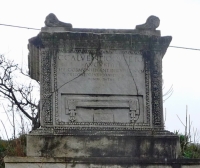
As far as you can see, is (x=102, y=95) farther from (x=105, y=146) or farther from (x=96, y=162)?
(x=96, y=162)

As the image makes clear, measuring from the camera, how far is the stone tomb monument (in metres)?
8.06

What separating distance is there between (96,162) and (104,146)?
0.37 meters

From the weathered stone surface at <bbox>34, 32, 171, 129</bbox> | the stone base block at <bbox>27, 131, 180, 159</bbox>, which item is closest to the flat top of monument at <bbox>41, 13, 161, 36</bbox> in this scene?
the weathered stone surface at <bbox>34, 32, 171, 129</bbox>

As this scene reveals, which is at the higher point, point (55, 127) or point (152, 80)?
point (152, 80)

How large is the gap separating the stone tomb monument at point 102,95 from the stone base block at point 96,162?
22mm

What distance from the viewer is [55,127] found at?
8.18 metres

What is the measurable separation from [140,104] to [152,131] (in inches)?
19.3

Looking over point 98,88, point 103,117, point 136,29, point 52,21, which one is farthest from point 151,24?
point 103,117

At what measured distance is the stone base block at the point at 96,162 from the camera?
7.69 m

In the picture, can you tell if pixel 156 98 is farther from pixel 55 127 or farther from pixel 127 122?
pixel 55 127

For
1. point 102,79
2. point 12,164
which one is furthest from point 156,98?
point 12,164

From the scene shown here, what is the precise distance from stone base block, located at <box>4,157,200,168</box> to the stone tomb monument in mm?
22

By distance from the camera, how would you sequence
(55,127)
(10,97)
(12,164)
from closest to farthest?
(12,164), (55,127), (10,97)

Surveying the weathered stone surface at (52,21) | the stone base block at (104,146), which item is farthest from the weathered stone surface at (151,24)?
the stone base block at (104,146)
